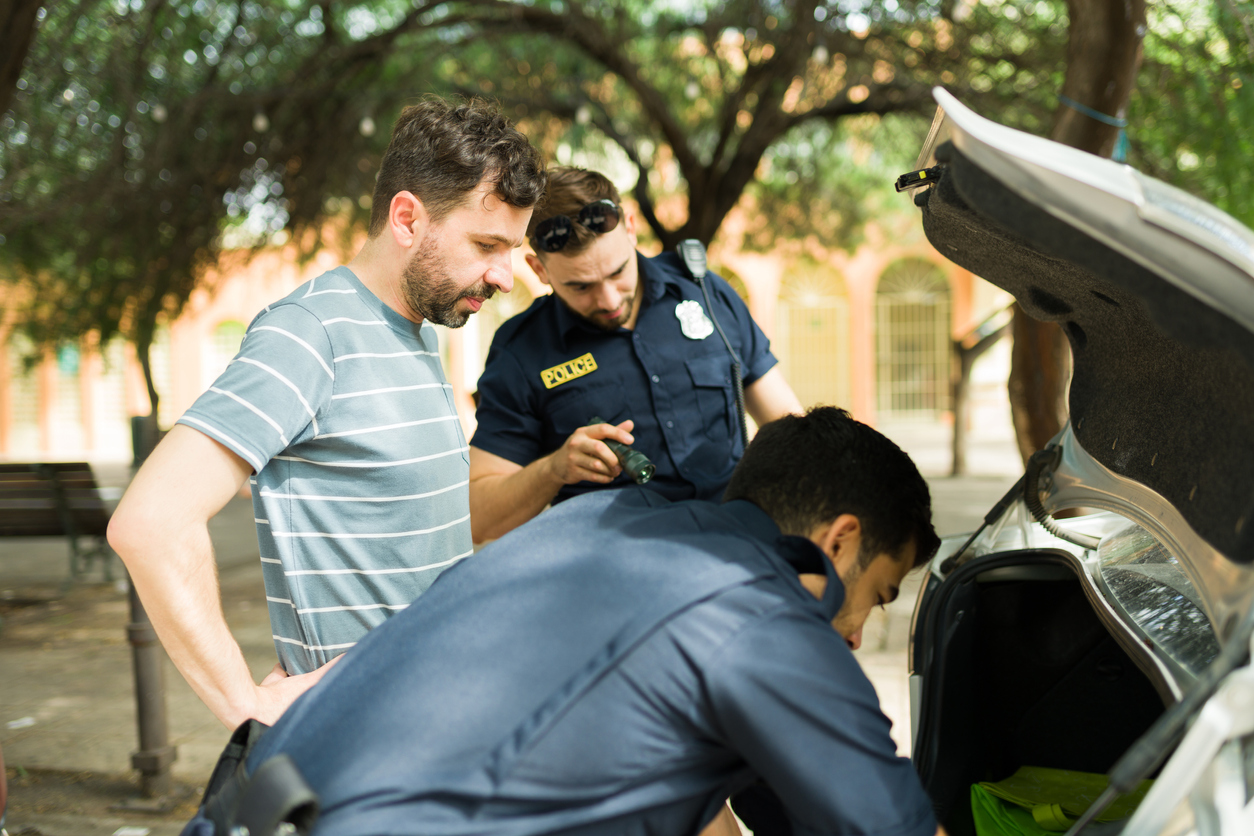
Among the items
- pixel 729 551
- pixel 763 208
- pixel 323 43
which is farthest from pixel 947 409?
pixel 729 551

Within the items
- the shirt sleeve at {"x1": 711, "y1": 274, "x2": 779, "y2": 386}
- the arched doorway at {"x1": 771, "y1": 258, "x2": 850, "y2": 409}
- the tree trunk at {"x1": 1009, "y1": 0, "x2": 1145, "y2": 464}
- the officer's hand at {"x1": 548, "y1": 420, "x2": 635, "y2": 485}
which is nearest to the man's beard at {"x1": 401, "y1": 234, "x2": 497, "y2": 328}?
the officer's hand at {"x1": 548, "y1": 420, "x2": 635, "y2": 485}

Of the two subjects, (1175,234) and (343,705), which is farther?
(343,705)

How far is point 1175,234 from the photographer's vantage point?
3.39ft

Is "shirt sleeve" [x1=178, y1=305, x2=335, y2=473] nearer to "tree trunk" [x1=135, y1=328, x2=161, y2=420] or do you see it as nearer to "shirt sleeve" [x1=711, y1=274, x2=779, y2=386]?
"shirt sleeve" [x1=711, y1=274, x2=779, y2=386]

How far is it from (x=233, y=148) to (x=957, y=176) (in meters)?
7.78

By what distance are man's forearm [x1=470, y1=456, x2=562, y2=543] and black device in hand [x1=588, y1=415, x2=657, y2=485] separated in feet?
0.73

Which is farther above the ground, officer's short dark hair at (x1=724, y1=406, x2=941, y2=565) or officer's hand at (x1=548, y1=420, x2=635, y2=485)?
officer's short dark hair at (x1=724, y1=406, x2=941, y2=565)

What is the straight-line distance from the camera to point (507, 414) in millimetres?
2770

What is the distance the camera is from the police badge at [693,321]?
9.14ft

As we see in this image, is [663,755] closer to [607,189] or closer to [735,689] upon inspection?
[735,689]

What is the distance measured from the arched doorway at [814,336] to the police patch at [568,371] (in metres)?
18.2

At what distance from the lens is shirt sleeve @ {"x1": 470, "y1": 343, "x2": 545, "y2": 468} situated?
2.75m

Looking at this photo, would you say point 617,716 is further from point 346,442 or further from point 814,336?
point 814,336

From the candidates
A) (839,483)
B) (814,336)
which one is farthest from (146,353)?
(814,336)
